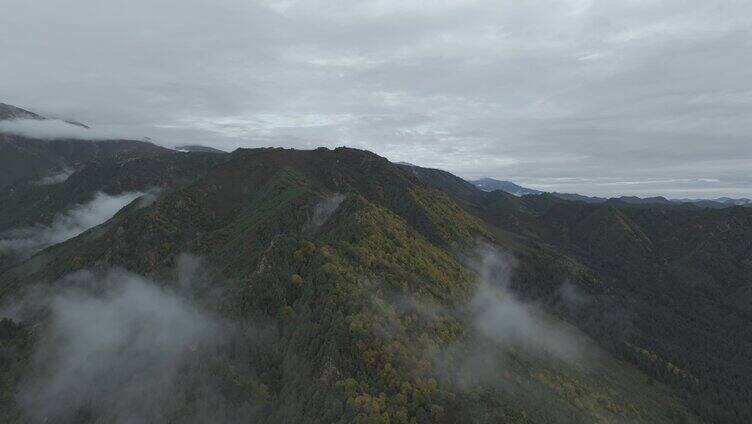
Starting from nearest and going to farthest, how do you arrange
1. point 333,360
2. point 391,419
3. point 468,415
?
point 391,419
point 468,415
point 333,360

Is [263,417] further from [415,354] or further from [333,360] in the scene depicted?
[415,354]

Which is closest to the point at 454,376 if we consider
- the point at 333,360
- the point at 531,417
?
the point at 531,417

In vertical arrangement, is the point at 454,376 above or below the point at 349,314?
below

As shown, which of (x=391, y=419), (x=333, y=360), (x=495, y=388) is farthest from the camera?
(x=495, y=388)

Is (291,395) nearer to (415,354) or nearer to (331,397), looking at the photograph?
(331,397)

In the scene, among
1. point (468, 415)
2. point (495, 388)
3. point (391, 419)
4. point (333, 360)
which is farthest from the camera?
point (495, 388)

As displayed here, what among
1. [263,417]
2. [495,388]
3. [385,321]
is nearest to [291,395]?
[263,417]

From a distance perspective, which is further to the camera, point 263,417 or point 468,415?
point 263,417

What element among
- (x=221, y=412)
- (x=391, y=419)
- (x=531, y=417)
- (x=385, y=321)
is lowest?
(x=221, y=412)

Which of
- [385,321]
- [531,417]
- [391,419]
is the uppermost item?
[385,321]
